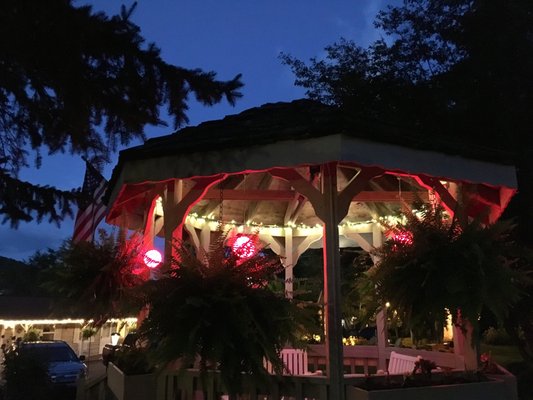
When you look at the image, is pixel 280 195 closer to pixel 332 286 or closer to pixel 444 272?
pixel 332 286

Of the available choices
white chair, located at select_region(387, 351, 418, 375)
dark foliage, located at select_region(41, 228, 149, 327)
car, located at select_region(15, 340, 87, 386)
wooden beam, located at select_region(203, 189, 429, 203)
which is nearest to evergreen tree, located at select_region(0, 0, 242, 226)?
dark foliage, located at select_region(41, 228, 149, 327)

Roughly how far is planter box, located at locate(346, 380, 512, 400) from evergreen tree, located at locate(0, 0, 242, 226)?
2958mm

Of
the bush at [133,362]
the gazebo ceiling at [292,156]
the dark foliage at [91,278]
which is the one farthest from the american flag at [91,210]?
the bush at [133,362]

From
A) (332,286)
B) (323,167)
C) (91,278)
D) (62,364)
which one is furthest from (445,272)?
(62,364)

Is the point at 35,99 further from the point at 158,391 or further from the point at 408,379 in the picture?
the point at 408,379

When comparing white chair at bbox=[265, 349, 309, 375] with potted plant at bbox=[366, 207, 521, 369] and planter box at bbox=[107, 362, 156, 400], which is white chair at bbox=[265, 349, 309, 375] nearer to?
planter box at bbox=[107, 362, 156, 400]

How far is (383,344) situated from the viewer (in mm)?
8180

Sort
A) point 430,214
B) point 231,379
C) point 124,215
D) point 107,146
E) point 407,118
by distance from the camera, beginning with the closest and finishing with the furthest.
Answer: point 231,379 < point 430,214 < point 107,146 < point 124,215 < point 407,118

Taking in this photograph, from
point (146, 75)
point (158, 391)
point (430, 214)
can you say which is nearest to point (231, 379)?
point (158, 391)

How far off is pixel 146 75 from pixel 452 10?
724 centimetres

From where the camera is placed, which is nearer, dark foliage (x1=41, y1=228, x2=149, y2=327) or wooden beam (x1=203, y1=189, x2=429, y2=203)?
dark foliage (x1=41, y1=228, x2=149, y2=327)

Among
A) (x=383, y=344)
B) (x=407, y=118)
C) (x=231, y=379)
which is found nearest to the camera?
(x=231, y=379)

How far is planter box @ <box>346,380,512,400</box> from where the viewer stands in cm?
418

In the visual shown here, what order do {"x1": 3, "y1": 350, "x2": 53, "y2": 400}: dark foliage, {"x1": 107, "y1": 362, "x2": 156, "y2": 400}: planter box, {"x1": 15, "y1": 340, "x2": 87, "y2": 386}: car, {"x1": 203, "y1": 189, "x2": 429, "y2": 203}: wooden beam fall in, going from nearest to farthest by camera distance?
1. {"x1": 107, "y1": 362, "x2": 156, "y2": 400}: planter box
2. {"x1": 3, "y1": 350, "x2": 53, "y2": 400}: dark foliage
3. {"x1": 203, "y1": 189, "x2": 429, "y2": 203}: wooden beam
4. {"x1": 15, "y1": 340, "x2": 87, "y2": 386}: car
